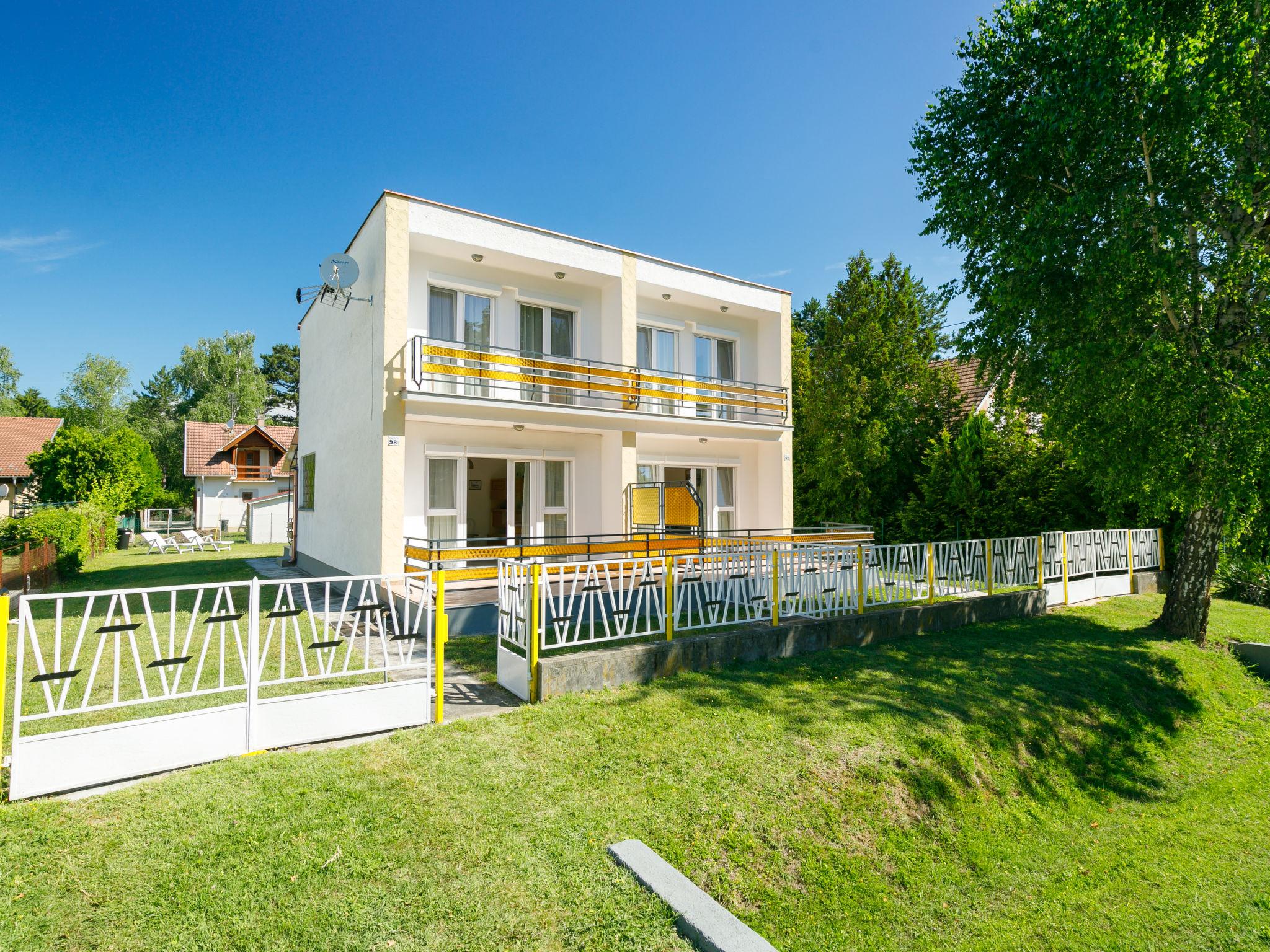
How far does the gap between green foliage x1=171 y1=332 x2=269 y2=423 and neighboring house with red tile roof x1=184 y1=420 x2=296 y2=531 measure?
31.8ft

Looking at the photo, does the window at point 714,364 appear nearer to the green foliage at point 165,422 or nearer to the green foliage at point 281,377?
the green foliage at point 165,422

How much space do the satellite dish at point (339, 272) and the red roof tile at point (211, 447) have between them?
89.8 ft

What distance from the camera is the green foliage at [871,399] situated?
20.1m

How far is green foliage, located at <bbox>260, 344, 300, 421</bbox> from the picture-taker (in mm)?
57656

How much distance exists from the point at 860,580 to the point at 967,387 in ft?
55.1

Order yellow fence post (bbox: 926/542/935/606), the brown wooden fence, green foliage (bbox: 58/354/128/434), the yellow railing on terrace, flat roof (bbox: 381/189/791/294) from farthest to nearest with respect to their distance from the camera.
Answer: green foliage (bbox: 58/354/128/434) → the brown wooden fence → flat roof (bbox: 381/189/791/294) → the yellow railing on terrace → yellow fence post (bbox: 926/542/935/606)

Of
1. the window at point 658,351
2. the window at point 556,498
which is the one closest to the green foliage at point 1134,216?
the window at point 658,351

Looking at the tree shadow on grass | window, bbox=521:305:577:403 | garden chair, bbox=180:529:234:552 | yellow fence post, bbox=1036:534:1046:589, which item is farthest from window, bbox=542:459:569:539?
garden chair, bbox=180:529:234:552

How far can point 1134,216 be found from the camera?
8.47m

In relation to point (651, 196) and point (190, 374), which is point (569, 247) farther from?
point (190, 374)

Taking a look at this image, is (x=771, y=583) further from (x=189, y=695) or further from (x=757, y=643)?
(x=189, y=695)

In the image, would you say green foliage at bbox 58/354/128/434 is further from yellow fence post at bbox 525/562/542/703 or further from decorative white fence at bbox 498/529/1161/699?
yellow fence post at bbox 525/562/542/703

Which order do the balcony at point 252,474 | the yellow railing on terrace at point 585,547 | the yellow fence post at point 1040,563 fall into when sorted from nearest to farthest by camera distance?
the yellow railing on terrace at point 585,547, the yellow fence post at point 1040,563, the balcony at point 252,474

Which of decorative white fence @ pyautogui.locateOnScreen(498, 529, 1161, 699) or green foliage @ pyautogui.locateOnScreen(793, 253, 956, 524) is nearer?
decorative white fence @ pyautogui.locateOnScreen(498, 529, 1161, 699)
